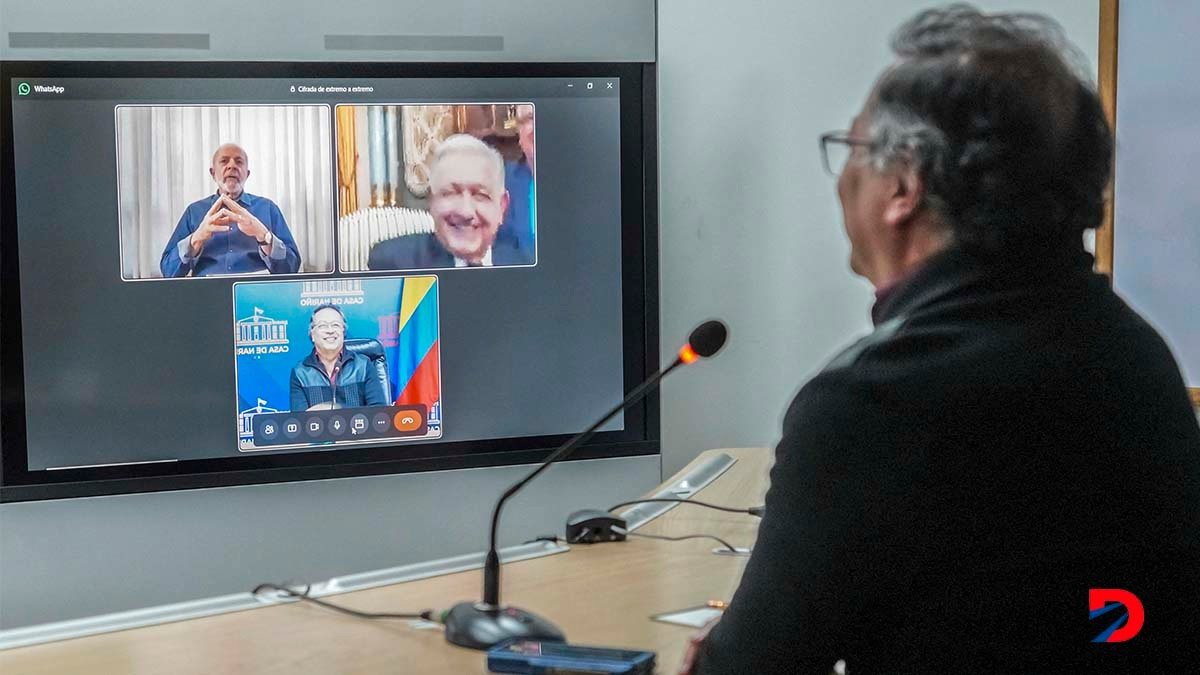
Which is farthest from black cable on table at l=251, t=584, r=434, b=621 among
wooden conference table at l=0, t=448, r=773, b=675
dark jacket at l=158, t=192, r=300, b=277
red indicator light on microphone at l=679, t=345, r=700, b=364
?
dark jacket at l=158, t=192, r=300, b=277

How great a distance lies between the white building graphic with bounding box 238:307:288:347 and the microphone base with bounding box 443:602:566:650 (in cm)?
112

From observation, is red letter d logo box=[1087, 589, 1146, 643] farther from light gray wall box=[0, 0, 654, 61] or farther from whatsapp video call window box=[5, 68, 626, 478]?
light gray wall box=[0, 0, 654, 61]

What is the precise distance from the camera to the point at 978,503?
1.02 m

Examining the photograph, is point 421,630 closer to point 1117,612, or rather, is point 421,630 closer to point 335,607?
point 335,607

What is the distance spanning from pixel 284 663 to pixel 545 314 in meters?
1.36

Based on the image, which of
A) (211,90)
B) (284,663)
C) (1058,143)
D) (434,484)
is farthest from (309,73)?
(1058,143)

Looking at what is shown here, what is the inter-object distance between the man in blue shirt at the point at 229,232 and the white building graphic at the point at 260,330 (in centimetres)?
10

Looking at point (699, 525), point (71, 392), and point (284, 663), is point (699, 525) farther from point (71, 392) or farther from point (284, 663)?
point (71, 392)

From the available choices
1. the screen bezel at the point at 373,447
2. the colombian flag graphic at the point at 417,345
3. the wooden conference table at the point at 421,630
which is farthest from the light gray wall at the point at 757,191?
the wooden conference table at the point at 421,630

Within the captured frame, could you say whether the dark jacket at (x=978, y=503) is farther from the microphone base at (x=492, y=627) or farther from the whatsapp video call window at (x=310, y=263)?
the whatsapp video call window at (x=310, y=263)

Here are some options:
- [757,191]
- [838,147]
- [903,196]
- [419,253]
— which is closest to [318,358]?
[419,253]

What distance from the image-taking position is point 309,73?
258cm

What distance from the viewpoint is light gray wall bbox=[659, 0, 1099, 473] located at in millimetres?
3072

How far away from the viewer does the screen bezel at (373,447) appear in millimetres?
2434
